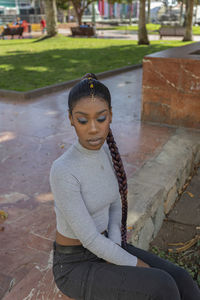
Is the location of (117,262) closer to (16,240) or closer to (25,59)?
(16,240)

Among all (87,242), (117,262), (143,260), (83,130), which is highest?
(83,130)

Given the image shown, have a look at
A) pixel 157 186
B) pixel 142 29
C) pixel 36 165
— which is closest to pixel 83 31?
pixel 142 29

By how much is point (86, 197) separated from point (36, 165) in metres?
2.54

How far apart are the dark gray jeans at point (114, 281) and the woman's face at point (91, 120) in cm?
63

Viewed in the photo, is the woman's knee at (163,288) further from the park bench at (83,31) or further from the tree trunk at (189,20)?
the park bench at (83,31)

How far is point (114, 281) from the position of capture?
1640mm

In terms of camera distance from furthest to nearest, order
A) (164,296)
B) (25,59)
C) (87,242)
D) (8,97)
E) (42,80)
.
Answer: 1. (25,59)
2. (42,80)
3. (8,97)
4. (87,242)
5. (164,296)

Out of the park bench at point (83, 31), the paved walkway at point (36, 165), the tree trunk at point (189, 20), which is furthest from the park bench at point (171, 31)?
the paved walkway at point (36, 165)

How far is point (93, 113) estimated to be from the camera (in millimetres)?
1666

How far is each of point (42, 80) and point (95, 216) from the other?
304 inches

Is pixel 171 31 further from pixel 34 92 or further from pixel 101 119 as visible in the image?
Result: pixel 101 119

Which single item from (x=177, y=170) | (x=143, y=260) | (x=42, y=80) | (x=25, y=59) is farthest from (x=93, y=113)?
(x=25, y=59)

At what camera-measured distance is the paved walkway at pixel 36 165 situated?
7.48ft

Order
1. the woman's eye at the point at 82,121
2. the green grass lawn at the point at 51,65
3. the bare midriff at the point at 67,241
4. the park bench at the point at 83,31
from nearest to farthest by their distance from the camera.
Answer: the woman's eye at the point at 82,121
the bare midriff at the point at 67,241
the green grass lawn at the point at 51,65
the park bench at the point at 83,31
